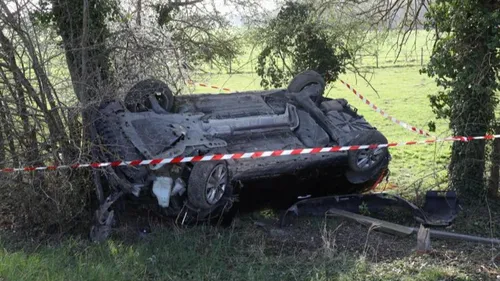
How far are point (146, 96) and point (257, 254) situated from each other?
9.45 feet

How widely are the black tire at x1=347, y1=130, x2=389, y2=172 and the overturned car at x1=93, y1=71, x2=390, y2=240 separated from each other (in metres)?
0.01

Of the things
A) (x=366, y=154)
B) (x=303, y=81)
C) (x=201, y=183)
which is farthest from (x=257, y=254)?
(x=303, y=81)

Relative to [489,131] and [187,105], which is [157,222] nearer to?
[187,105]

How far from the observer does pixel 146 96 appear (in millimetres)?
8406

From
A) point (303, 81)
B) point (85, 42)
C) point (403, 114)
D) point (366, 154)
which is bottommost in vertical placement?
point (403, 114)

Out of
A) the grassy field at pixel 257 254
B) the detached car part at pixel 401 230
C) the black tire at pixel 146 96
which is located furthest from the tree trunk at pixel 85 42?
the detached car part at pixel 401 230

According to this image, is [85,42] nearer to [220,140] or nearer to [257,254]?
[220,140]

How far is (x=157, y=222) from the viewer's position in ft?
25.6

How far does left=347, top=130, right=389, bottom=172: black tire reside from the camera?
891 centimetres

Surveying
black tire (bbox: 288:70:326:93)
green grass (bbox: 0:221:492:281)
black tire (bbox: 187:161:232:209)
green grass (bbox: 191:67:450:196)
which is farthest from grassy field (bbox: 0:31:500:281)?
black tire (bbox: 288:70:326:93)

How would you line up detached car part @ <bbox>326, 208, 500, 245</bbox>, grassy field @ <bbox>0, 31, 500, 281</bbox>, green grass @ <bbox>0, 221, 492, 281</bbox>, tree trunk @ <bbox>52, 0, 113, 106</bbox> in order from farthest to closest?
1. tree trunk @ <bbox>52, 0, 113, 106</bbox>
2. detached car part @ <bbox>326, 208, 500, 245</bbox>
3. grassy field @ <bbox>0, 31, 500, 281</bbox>
4. green grass @ <bbox>0, 221, 492, 281</bbox>

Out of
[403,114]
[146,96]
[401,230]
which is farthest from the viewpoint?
[403,114]

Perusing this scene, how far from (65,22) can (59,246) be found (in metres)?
3.10

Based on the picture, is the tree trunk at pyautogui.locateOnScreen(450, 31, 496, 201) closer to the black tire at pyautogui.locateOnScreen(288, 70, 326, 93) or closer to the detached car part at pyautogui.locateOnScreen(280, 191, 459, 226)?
the detached car part at pyautogui.locateOnScreen(280, 191, 459, 226)
